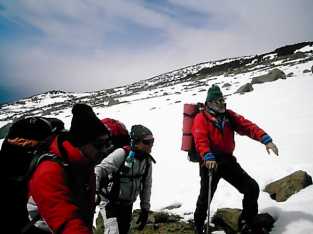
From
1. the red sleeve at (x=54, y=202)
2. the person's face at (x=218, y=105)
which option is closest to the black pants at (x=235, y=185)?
the person's face at (x=218, y=105)

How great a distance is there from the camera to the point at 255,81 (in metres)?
29.7

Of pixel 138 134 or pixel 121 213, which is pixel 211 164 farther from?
pixel 121 213

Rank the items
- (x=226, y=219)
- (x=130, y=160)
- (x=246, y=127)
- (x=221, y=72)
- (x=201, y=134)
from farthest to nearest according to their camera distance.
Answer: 1. (x=221, y=72)
2. (x=226, y=219)
3. (x=246, y=127)
4. (x=201, y=134)
5. (x=130, y=160)

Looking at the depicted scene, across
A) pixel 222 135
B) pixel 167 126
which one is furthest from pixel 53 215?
pixel 167 126

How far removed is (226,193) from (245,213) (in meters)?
2.54

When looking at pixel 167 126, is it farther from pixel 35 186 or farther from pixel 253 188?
pixel 35 186

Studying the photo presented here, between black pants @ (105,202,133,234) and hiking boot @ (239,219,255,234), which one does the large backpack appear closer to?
black pants @ (105,202,133,234)

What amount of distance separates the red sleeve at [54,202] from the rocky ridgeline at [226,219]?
14.2ft

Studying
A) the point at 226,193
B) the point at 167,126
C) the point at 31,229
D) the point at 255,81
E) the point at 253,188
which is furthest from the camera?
the point at 255,81

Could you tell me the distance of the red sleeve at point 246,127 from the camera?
5539 millimetres

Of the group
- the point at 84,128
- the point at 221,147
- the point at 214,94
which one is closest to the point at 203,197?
the point at 221,147

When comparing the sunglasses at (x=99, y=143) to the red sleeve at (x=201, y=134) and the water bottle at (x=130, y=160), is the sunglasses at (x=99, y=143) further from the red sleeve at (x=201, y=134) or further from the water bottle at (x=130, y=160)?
the red sleeve at (x=201, y=134)

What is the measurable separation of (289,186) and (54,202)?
599 centimetres

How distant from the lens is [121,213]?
4789 mm
